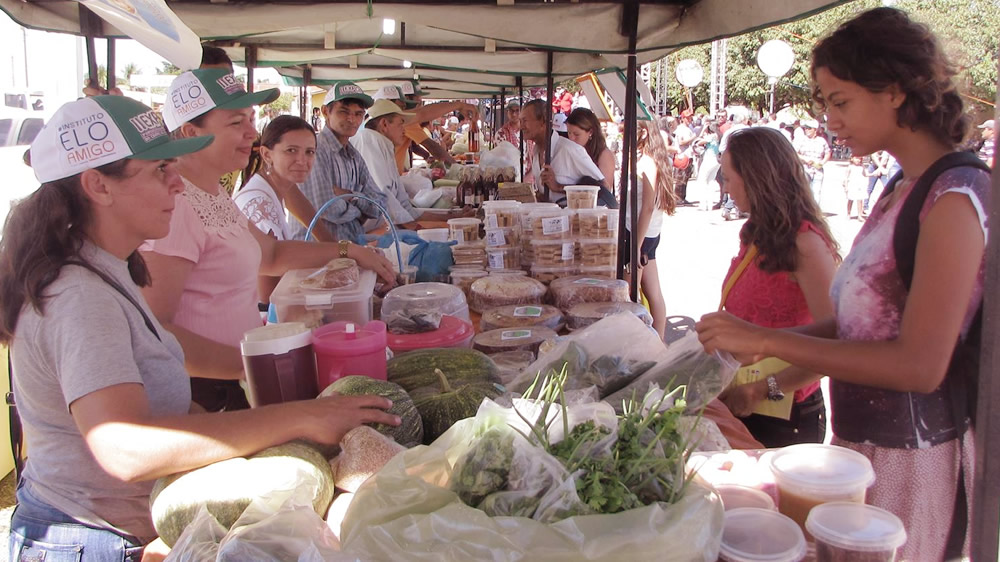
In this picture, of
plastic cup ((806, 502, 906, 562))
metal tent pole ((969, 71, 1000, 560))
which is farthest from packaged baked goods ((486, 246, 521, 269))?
metal tent pole ((969, 71, 1000, 560))

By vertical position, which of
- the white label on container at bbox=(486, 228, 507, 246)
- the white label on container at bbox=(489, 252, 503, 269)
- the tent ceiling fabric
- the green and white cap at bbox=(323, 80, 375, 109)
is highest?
the tent ceiling fabric

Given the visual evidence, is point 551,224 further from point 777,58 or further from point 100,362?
point 777,58

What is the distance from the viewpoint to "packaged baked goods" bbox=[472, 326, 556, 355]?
9.29ft

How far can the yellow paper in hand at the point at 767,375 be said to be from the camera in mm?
2477

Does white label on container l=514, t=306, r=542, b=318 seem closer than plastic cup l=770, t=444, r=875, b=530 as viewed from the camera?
No

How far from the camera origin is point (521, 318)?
3283mm

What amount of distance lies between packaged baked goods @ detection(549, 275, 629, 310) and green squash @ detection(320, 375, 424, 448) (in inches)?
74.0

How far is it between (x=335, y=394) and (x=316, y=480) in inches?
10.8

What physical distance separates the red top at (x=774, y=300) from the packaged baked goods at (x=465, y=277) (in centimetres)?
161

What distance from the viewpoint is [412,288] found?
3346mm

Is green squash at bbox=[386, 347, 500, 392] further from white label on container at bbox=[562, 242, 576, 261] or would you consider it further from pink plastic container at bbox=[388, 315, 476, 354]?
white label on container at bbox=[562, 242, 576, 261]

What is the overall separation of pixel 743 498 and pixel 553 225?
287cm

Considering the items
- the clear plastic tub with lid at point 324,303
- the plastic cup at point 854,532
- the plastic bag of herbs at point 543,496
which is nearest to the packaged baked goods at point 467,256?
the clear plastic tub with lid at point 324,303

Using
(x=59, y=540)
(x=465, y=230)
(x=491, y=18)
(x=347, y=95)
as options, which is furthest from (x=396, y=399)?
(x=347, y=95)
